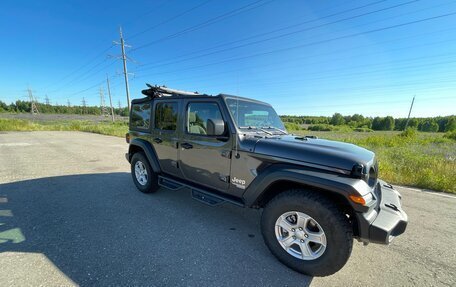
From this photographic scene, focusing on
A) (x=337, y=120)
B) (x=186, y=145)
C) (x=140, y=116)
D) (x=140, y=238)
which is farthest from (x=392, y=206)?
(x=337, y=120)

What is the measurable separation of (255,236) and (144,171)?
2703mm

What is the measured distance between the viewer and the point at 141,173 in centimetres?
431

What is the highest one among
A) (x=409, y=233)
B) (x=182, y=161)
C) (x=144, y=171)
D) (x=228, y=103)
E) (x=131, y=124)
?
(x=228, y=103)

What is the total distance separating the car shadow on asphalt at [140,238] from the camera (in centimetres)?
205

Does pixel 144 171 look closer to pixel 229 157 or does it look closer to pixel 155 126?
pixel 155 126

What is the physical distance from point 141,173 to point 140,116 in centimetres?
124

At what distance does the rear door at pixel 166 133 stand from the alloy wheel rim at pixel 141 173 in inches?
24.3

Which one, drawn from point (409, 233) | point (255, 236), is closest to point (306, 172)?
point (255, 236)

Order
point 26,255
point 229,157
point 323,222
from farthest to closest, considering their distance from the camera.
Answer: point 229,157, point 26,255, point 323,222

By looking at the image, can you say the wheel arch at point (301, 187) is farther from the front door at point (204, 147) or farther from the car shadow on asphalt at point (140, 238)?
the car shadow on asphalt at point (140, 238)

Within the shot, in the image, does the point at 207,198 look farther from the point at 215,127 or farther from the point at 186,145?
the point at 215,127

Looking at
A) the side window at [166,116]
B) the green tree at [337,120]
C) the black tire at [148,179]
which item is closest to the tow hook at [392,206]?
the side window at [166,116]

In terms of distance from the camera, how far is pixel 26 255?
227 centimetres

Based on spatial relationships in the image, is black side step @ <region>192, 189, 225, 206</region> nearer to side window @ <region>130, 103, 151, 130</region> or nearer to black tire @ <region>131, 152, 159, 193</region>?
black tire @ <region>131, 152, 159, 193</region>
